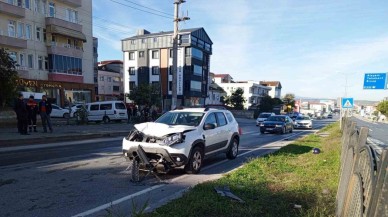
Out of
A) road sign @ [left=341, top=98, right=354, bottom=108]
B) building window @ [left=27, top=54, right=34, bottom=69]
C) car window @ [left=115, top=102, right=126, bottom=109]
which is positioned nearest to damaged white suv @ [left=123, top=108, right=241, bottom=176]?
road sign @ [left=341, top=98, right=354, bottom=108]

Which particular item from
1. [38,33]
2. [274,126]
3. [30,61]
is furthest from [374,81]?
[38,33]

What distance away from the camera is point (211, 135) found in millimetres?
8258

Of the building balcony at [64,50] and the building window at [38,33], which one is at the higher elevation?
the building window at [38,33]

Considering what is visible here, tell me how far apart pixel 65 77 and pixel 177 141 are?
1365 inches

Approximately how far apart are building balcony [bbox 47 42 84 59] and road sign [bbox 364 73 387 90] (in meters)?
34.1

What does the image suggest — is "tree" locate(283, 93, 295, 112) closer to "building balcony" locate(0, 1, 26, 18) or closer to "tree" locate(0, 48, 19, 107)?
"building balcony" locate(0, 1, 26, 18)

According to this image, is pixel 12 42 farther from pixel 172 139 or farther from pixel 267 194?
pixel 267 194

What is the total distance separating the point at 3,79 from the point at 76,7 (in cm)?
2725

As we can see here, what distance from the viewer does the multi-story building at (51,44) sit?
3244 centimetres

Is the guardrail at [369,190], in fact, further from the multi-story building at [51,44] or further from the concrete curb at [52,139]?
the multi-story building at [51,44]

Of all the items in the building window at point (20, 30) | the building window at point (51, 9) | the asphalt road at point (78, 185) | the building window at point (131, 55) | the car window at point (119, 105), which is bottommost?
the asphalt road at point (78, 185)

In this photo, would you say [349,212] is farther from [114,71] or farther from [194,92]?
[114,71]

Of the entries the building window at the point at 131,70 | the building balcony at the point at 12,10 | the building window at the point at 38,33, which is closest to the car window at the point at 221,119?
the building balcony at the point at 12,10

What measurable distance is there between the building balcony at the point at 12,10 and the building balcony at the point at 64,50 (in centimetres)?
474
